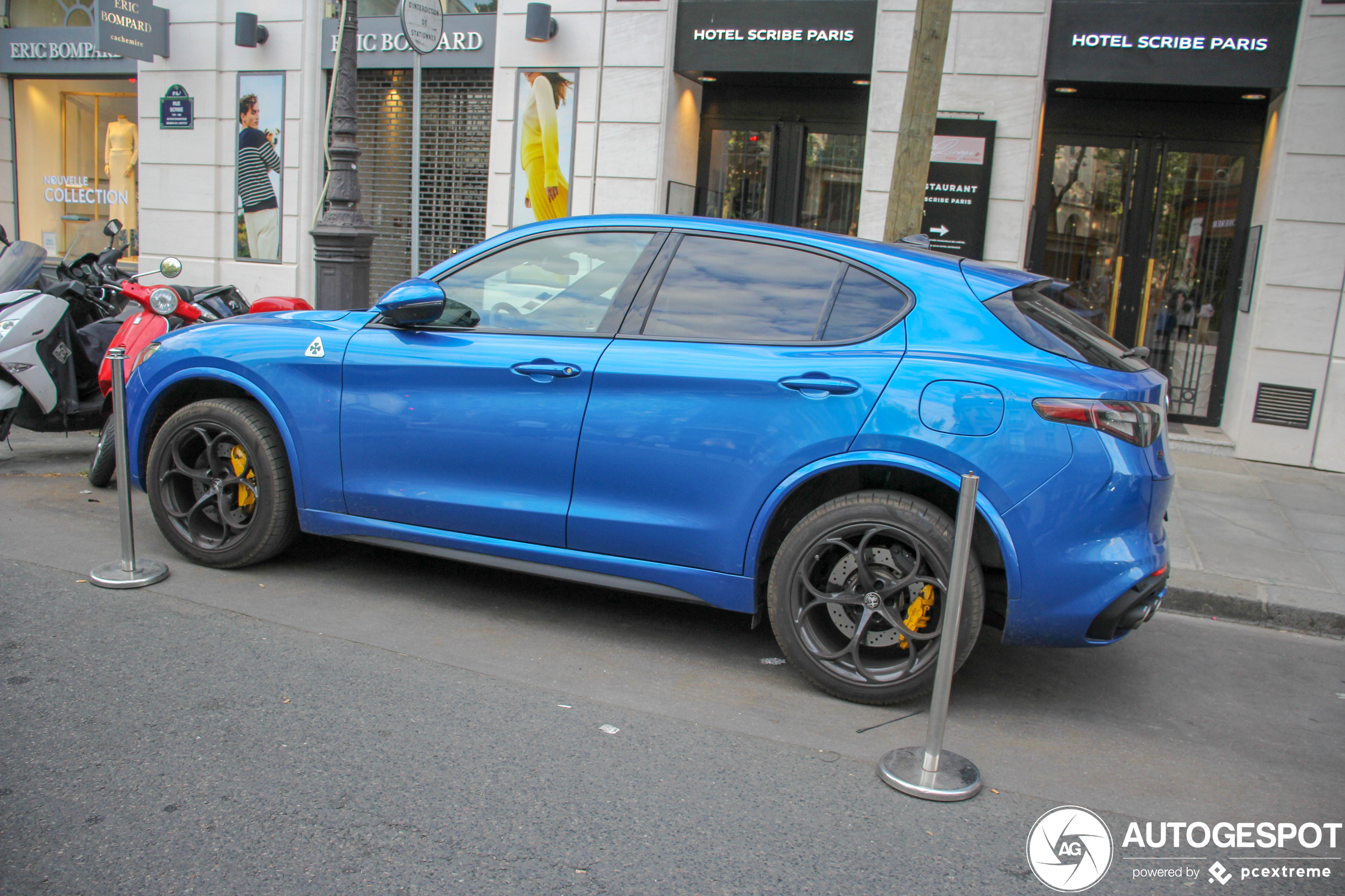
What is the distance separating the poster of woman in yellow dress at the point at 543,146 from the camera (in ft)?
36.8

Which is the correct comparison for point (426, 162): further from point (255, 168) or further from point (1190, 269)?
point (1190, 269)

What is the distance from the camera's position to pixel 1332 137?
879 centimetres

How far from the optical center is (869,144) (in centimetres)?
1006

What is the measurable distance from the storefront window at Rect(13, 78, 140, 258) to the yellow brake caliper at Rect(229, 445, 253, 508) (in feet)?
38.4

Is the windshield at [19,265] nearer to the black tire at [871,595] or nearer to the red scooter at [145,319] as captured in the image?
the red scooter at [145,319]

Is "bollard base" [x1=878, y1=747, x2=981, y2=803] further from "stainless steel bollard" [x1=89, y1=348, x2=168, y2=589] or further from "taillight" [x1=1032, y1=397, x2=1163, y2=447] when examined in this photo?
"stainless steel bollard" [x1=89, y1=348, x2=168, y2=589]

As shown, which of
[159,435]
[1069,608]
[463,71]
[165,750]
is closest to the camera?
[165,750]

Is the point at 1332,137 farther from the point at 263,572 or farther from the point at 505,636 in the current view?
the point at 263,572

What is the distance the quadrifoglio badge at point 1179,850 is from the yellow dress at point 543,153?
31.1ft

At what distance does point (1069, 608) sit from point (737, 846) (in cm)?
149

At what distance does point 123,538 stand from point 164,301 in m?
2.51

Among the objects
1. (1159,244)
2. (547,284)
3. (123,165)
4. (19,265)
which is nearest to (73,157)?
(123,165)

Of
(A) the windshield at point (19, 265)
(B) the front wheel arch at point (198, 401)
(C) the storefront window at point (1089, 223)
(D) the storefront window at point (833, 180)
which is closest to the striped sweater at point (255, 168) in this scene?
(A) the windshield at point (19, 265)

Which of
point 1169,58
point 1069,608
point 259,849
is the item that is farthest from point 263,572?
point 1169,58
